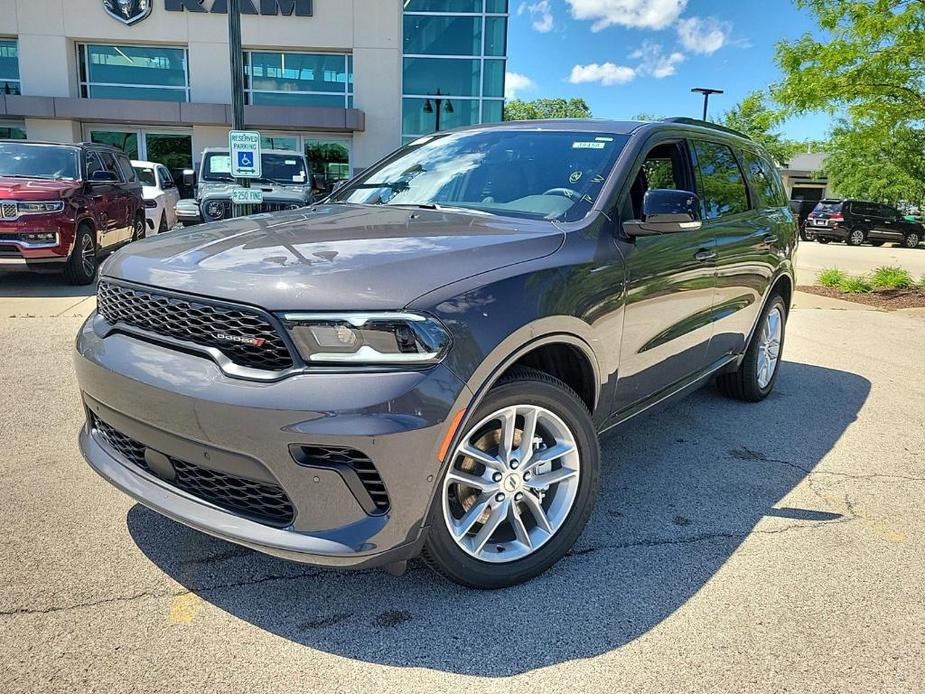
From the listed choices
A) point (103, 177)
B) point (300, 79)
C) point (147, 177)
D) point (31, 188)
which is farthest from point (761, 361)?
point (300, 79)

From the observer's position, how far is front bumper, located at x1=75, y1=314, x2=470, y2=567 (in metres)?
2.10

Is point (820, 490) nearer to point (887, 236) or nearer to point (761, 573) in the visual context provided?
point (761, 573)

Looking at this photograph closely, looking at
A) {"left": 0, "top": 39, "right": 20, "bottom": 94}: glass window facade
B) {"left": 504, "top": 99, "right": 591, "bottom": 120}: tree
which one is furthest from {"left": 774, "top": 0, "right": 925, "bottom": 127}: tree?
{"left": 504, "top": 99, "right": 591, "bottom": 120}: tree

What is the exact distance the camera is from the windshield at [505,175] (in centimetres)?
324

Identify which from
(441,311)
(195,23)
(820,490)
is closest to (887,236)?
(195,23)

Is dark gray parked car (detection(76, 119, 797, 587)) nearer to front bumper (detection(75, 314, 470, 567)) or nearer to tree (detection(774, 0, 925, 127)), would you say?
front bumper (detection(75, 314, 470, 567))

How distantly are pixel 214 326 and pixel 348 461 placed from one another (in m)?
0.64

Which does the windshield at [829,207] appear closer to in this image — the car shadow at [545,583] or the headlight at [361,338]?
the car shadow at [545,583]

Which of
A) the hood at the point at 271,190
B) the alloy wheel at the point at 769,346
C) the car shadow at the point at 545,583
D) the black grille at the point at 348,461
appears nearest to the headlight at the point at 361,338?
the black grille at the point at 348,461

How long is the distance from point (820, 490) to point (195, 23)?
2395 cm

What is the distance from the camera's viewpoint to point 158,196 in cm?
1392

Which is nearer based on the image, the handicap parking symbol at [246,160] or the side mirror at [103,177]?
the handicap parking symbol at [246,160]

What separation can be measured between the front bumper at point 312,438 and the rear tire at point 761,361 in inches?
134

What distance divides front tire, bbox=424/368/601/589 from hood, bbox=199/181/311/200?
9.90m
